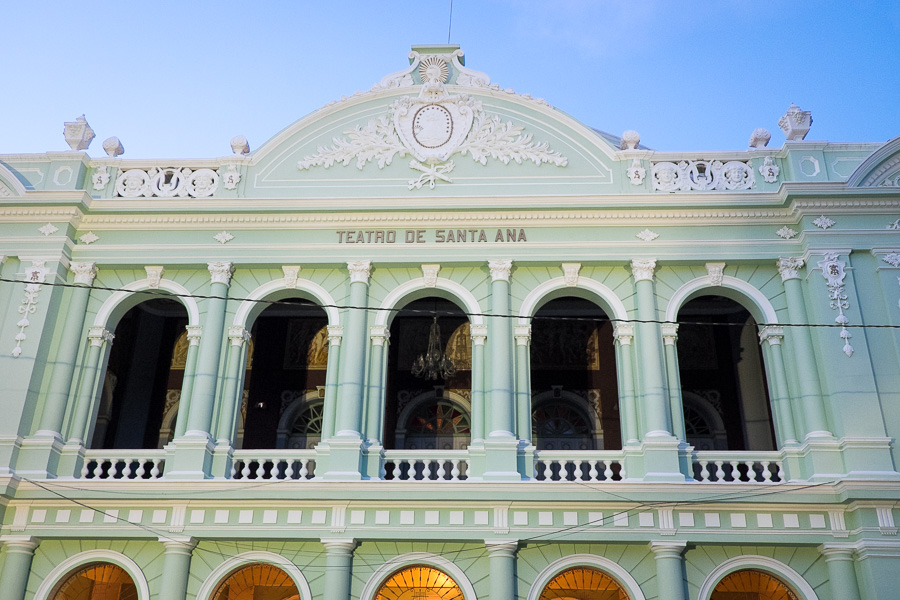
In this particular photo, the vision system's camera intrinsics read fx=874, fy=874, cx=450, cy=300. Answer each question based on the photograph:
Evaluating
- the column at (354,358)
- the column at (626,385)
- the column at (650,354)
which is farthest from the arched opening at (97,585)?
the column at (650,354)

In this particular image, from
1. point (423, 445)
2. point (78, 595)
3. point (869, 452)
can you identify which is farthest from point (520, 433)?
point (78, 595)

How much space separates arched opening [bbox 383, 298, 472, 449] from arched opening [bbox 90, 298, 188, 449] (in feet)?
16.4

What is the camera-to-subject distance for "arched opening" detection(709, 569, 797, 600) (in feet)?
47.4

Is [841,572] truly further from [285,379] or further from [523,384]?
[285,379]

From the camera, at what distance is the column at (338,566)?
1429 centimetres

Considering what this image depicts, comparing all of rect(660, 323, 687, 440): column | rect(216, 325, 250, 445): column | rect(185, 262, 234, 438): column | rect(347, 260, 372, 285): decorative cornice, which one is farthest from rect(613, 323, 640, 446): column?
rect(185, 262, 234, 438): column

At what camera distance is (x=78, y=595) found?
15734 mm

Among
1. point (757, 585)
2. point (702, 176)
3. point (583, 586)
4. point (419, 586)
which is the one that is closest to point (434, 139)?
point (702, 176)

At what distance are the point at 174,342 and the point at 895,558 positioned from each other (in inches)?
600

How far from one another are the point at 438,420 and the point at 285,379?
362cm

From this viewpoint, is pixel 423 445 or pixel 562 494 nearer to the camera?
pixel 562 494

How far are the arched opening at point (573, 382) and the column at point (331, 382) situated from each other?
210 inches

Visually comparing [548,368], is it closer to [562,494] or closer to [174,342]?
[562,494]

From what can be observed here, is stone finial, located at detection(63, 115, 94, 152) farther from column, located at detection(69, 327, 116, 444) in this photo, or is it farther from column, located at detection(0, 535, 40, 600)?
column, located at detection(0, 535, 40, 600)
